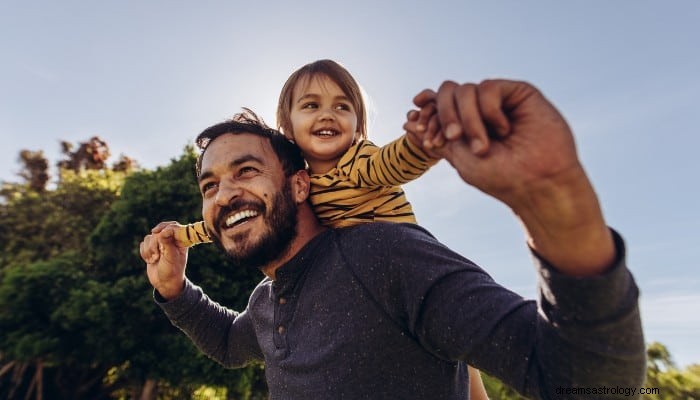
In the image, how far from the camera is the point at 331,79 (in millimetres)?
3355

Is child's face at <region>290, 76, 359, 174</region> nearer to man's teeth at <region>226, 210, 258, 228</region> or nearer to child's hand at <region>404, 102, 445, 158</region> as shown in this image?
man's teeth at <region>226, 210, 258, 228</region>

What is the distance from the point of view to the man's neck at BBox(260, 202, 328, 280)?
2559 millimetres

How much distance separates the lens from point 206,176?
274 centimetres

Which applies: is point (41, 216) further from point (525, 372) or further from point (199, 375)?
point (525, 372)

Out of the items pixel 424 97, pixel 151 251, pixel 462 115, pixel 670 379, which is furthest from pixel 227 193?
pixel 670 379

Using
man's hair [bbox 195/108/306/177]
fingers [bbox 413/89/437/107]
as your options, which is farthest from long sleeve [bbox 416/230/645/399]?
man's hair [bbox 195/108/306/177]

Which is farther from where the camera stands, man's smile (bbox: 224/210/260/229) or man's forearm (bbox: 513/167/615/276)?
man's smile (bbox: 224/210/260/229)

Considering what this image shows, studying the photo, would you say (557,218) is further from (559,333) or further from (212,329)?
(212,329)

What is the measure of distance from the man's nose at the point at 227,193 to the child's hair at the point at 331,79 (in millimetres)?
897

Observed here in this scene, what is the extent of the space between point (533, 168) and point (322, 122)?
210 cm

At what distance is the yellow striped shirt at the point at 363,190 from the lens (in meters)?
2.23

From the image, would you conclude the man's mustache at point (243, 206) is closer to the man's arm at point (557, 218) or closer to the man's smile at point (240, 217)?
the man's smile at point (240, 217)

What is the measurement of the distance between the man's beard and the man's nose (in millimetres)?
33

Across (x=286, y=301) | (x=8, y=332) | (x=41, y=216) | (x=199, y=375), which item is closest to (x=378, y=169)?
(x=286, y=301)
